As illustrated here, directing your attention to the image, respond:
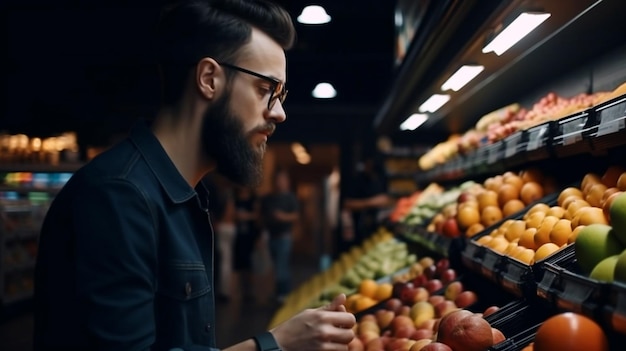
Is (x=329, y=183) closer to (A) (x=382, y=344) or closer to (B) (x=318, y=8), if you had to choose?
(B) (x=318, y=8)

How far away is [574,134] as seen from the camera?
2145 mm

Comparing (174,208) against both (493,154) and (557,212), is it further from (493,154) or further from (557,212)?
(493,154)

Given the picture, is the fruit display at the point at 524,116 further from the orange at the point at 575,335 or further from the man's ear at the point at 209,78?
the man's ear at the point at 209,78

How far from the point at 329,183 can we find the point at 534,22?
19.1 m

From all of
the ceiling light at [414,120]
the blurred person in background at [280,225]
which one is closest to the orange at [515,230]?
the ceiling light at [414,120]

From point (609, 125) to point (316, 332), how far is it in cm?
99

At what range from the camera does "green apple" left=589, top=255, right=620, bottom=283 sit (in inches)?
56.7

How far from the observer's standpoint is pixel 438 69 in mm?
3379

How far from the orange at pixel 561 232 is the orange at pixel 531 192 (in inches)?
36.8

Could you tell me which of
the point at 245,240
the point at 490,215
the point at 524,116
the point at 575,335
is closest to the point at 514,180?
the point at 490,215

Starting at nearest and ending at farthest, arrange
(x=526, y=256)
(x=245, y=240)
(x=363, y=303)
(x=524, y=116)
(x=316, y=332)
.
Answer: (x=316, y=332) → (x=526, y=256) → (x=524, y=116) → (x=363, y=303) → (x=245, y=240)

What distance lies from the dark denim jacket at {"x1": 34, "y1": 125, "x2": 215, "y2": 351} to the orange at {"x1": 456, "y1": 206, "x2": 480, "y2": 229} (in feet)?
6.21

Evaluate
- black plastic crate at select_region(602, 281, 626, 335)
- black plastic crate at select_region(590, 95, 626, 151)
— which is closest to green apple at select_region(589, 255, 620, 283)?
black plastic crate at select_region(602, 281, 626, 335)

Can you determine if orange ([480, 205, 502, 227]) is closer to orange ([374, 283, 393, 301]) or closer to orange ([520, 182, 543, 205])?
orange ([520, 182, 543, 205])
